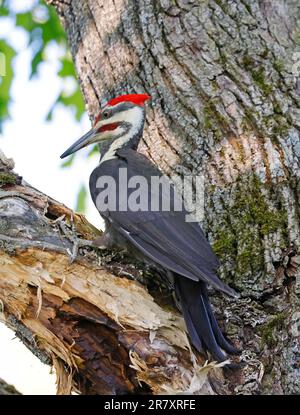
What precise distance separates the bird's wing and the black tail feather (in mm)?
97

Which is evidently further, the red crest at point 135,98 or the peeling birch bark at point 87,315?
the red crest at point 135,98

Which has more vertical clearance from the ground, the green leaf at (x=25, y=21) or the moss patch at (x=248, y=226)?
the green leaf at (x=25, y=21)

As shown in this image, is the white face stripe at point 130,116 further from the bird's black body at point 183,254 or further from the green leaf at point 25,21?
the green leaf at point 25,21

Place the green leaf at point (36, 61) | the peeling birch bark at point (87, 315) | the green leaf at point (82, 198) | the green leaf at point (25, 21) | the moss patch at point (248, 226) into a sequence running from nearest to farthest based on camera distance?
the peeling birch bark at point (87, 315) → the moss patch at point (248, 226) → the green leaf at point (36, 61) → the green leaf at point (82, 198) → the green leaf at point (25, 21)

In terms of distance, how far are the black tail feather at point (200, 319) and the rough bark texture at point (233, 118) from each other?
4.9 inches

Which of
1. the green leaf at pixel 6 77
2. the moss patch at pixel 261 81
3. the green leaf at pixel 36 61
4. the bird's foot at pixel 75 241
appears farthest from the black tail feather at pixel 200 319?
the green leaf at pixel 6 77

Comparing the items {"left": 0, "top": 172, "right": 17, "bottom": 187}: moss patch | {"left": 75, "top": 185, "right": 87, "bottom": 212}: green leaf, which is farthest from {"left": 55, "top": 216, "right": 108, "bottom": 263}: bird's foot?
{"left": 75, "top": 185, "right": 87, "bottom": 212}: green leaf

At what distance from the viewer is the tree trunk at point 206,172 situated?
2559 millimetres

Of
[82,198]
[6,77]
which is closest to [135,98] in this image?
[82,198]

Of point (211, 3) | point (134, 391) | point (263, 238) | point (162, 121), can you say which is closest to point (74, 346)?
point (134, 391)

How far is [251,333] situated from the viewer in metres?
2.69

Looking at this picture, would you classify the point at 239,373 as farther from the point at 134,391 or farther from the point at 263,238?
the point at 263,238

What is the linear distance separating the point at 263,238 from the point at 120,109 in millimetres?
1086

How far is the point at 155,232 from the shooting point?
2.87 metres
